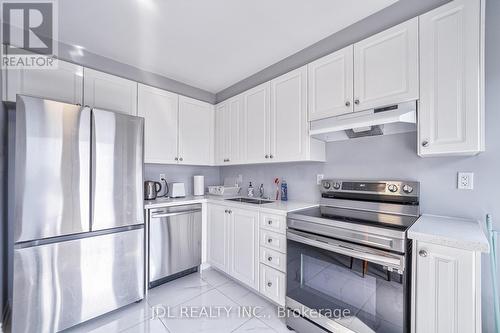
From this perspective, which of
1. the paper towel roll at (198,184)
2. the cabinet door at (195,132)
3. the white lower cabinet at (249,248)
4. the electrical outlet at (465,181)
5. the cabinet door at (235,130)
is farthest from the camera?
the paper towel roll at (198,184)

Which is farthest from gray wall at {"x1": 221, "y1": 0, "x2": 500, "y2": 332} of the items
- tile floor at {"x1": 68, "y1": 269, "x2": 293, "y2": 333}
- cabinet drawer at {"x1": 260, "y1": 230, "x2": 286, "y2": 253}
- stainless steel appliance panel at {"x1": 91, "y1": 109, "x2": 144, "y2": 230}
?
stainless steel appliance panel at {"x1": 91, "y1": 109, "x2": 144, "y2": 230}

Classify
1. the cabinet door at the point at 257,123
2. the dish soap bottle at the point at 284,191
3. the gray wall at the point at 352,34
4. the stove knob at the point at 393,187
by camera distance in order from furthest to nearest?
the dish soap bottle at the point at 284,191 < the cabinet door at the point at 257,123 < the stove knob at the point at 393,187 < the gray wall at the point at 352,34

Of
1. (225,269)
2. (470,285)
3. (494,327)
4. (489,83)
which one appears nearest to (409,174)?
(489,83)

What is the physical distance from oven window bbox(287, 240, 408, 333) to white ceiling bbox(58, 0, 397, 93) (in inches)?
73.6

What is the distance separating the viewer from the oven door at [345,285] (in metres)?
1.25

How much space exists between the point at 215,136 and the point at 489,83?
9.08 feet

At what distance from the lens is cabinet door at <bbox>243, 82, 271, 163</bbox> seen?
95.6 inches

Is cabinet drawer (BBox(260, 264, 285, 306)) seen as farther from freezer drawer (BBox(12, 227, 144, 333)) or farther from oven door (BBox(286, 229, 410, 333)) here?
freezer drawer (BBox(12, 227, 144, 333))

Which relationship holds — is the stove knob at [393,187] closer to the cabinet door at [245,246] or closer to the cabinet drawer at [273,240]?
the cabinet drawer at [273,240]

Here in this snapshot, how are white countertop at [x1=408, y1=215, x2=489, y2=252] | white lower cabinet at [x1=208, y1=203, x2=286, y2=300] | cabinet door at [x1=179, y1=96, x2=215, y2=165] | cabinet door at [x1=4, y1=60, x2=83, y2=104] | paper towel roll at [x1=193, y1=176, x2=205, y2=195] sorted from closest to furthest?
white countertop at [x1=408, y1=215, x2=489, y2=252] < cabinet door at [x1=4, y1=60, x2=83, y2=104] < white lower cabinet at [x1=208, y1=203, x2=286, y2=300] < cabinet door at [x1=179, y1=96, x2=215, y2=165] < paper towel roll at [x1=193, y1=176, x2=205, y2=195]

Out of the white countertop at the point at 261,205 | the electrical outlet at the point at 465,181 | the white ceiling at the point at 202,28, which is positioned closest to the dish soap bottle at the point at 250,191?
the white countertop at the point at 261,205

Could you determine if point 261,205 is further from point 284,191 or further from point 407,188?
point 407,188

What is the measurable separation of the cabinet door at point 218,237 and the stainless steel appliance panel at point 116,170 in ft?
2.71

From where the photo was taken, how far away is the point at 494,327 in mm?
1304
